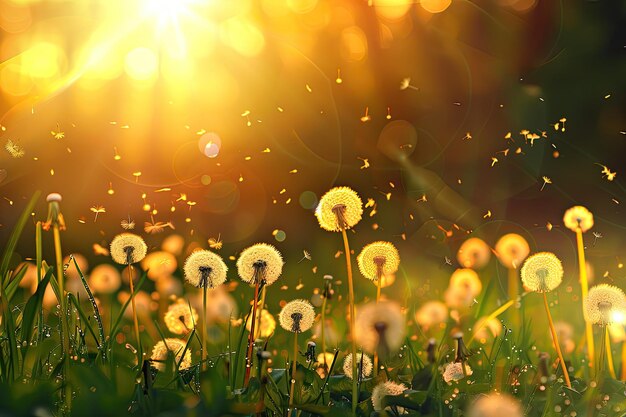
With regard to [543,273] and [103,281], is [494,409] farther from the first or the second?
[103,281]

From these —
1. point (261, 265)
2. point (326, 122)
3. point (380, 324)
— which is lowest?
point (380, 324)

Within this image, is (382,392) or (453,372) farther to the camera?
(453,372)

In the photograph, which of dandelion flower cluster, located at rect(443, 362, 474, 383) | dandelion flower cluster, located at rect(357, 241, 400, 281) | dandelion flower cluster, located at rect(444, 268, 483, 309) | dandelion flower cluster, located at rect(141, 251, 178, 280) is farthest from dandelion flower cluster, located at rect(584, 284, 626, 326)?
dandelion flower cluster, located at rect(141, 251, 178, 280)

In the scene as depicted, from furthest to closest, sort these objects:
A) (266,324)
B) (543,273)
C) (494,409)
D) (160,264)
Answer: (160,264), (266,324), (543,273), (494,409)

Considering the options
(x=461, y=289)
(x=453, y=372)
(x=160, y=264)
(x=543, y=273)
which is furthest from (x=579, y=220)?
(x=160, y=264)

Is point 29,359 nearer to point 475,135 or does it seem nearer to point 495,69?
point 475,135

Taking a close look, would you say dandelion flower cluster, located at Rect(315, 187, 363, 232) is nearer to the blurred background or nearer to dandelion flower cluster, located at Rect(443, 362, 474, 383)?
dandelion flower cluster, located at Rect(443, 362, 474, 383)
